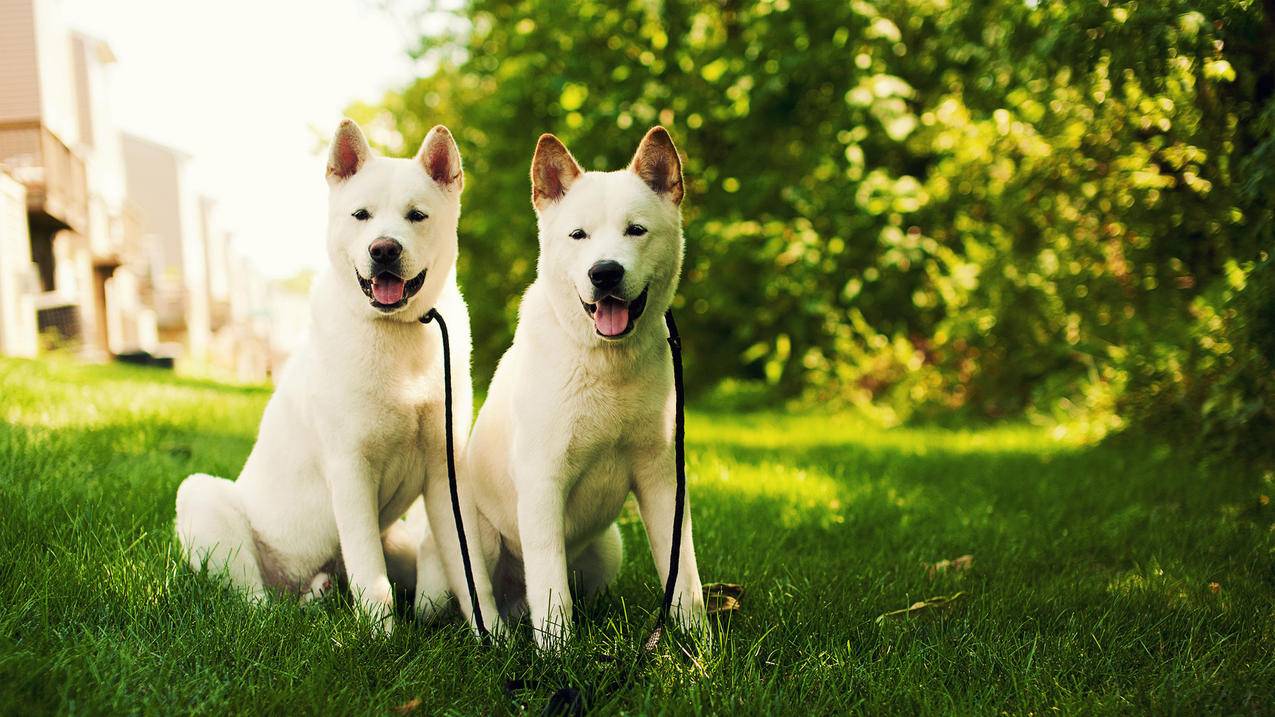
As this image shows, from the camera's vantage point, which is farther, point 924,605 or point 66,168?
point 66,168

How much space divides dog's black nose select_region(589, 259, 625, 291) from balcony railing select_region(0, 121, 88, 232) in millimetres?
18230

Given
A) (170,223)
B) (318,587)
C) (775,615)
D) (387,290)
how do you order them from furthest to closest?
(170,223), (318,587), (775,615), (387,290)

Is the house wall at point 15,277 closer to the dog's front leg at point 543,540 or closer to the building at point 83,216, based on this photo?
the building at point 83,216

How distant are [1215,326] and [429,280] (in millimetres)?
5389

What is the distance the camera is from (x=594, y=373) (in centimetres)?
254

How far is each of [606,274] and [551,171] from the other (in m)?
0.49

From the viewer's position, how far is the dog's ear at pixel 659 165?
258 cm

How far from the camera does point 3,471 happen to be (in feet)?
12.0

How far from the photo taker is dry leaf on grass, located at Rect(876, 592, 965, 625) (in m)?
2.84

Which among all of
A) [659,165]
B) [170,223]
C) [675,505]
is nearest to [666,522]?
[675,505]

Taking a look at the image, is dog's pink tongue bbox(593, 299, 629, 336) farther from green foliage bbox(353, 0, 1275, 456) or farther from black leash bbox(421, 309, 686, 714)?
green foliage bbox(353, 0, 1275, 456)

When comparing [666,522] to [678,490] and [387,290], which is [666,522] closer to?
[678,490]

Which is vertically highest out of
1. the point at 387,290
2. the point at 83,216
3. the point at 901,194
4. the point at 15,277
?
the point at 83,216

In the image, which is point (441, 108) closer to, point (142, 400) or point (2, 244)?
point (2, 244)
